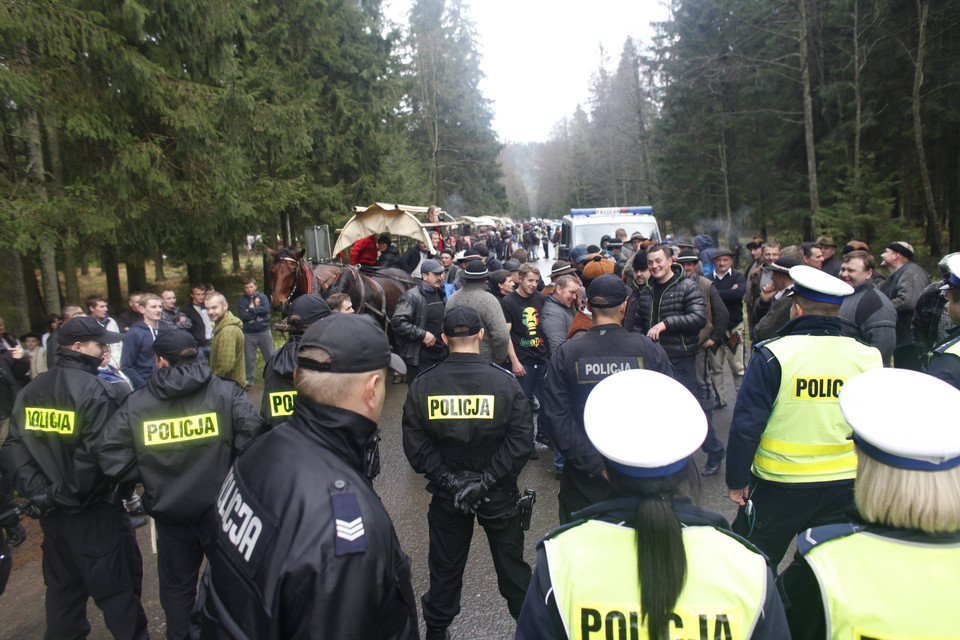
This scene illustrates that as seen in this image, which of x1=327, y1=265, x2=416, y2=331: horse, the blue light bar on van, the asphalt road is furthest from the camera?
the blue light bar on van

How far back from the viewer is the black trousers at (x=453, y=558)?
325cm

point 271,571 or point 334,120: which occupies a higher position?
point 334,120

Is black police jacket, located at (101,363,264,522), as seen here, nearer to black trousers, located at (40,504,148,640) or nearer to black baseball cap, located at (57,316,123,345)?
black trousers, located at (40,504,148,640)

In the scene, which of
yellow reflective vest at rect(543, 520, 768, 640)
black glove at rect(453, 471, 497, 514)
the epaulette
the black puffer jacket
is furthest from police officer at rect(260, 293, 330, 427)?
the black puffer jacket

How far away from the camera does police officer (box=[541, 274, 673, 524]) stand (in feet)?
11.0

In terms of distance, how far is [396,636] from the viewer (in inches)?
67.0

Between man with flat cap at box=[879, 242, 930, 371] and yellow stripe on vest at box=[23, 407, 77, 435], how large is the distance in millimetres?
7306

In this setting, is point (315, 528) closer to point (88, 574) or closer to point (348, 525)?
point (348, 525)

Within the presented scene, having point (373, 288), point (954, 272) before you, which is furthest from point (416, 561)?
point (373, 288)

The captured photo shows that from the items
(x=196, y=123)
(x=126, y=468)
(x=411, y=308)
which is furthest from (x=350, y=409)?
(x=196, y=123)

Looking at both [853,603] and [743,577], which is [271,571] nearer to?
[743,577]

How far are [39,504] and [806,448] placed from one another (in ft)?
14.2

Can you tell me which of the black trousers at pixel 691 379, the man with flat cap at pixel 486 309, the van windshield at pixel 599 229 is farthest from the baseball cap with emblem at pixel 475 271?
the van windshield at pixel 599 229

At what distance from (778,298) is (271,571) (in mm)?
5463
